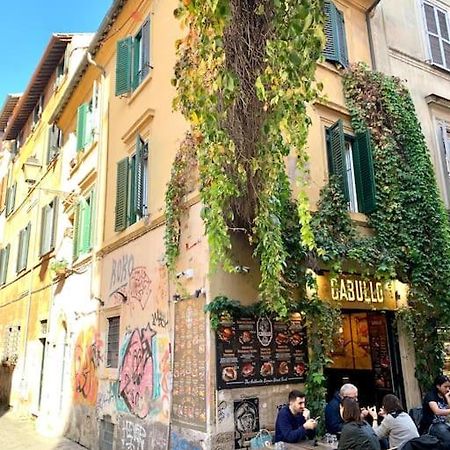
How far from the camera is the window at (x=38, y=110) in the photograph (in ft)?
56.4

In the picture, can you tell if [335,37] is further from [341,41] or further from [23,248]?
[23,248]

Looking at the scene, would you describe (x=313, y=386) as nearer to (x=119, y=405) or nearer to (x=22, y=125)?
(x=119, y=405)

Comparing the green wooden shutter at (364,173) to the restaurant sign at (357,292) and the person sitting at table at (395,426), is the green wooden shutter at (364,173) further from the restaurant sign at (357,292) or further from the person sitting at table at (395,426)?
the person sitting at table at (395,426)

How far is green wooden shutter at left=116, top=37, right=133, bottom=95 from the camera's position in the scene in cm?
950

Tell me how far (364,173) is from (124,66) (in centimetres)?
551

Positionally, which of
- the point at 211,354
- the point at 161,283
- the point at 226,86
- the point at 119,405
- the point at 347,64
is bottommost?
the point at 119,405

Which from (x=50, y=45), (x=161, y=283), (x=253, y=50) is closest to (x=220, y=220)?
(x=253, y=50)

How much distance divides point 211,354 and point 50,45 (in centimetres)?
1291

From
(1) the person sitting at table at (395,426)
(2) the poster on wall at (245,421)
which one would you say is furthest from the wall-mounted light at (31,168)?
(1) the person sitting at table at (395,426)

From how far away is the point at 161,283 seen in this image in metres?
7.14

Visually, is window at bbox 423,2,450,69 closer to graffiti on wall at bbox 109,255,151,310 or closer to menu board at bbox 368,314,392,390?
menu board at bbox 368,314,392,390

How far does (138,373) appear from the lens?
736cm

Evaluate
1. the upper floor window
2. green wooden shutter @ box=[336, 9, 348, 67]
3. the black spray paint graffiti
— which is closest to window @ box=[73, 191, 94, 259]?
the upper floor window

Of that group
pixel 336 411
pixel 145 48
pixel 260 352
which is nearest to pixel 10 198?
pixel 145 48
